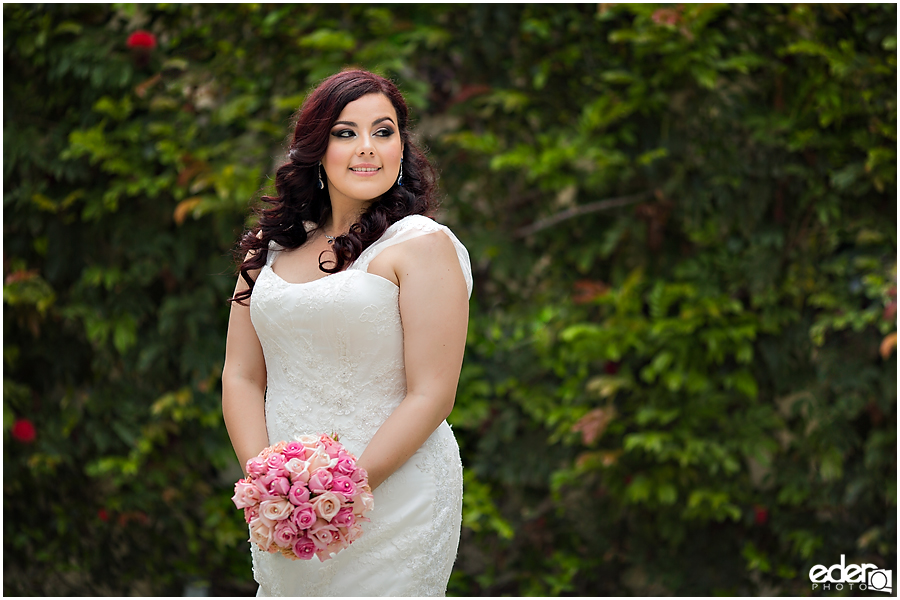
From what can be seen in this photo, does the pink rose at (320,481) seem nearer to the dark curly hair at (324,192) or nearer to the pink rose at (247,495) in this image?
the pink rose at (247,495)

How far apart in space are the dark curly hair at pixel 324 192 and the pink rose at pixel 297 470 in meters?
0.45

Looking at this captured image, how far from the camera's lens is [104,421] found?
3990 mm

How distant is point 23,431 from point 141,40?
1.89 meters

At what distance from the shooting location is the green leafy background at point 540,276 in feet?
11.4

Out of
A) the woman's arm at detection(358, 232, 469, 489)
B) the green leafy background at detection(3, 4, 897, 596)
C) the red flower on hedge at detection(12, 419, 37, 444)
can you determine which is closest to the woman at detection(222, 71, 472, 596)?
the woman's arm at detection(358, 232, 469, 489)

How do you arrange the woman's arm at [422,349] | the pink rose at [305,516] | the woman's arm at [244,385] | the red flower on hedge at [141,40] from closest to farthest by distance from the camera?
the pink rose at [305,516]
the woman's arm at [422,349]
the woman's arm at [244,385]
the red flower on hedge at [141,40]

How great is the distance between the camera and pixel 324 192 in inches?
83.4

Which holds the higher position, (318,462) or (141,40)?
(141,40)

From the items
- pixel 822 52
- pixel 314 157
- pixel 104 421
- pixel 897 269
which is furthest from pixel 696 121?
pixel 104 421

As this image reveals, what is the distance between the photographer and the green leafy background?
347cm

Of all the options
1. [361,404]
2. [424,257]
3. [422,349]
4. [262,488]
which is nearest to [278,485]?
[262,488]

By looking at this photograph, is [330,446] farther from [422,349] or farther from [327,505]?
[422,349]

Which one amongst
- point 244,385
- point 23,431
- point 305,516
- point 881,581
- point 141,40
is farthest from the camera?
point 23,431

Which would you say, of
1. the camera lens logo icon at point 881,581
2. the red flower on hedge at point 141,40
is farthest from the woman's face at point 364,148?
the camera lens logo icon at point 881,581
